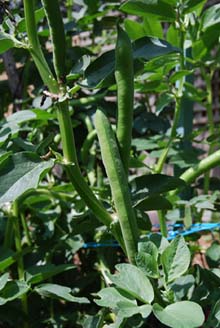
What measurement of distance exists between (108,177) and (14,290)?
11.3 inches

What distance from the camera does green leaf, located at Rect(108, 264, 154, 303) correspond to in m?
0.67

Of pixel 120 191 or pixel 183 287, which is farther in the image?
pixel 183 287

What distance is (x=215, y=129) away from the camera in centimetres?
130

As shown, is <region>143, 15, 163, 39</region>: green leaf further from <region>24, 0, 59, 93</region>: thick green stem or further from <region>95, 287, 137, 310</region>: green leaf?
<region>95, 287, 137, 310</region>: green leaf

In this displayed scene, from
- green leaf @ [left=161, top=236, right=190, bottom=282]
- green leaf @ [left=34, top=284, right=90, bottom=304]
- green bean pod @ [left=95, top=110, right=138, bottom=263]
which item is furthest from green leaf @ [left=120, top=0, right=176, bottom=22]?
green leaf @ [left=34, top=284, right=90, bottom=304]

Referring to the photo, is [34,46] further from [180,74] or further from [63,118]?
[180,74]

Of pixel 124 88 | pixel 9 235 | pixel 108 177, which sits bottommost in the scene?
pixel 9 235

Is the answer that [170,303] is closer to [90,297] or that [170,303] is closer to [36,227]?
[90,297]

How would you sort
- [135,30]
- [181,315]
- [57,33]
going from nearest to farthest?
[181,315] < [57,33] < [135,30]

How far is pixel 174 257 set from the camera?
72cm

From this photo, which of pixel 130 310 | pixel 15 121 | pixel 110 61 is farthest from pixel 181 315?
pixel 15 121

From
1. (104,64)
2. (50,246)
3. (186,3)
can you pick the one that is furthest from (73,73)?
(50,246)

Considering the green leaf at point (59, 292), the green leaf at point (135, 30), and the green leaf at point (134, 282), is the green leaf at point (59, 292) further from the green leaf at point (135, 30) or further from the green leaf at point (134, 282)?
the green leaf at point (135, 30)

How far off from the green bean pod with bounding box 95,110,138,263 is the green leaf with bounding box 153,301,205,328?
12cm
